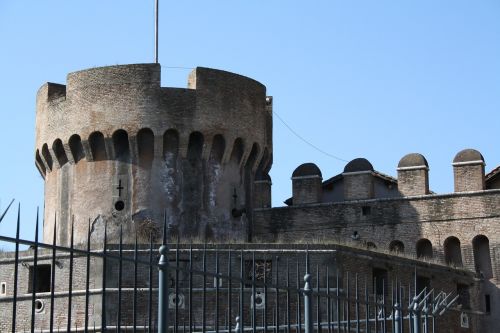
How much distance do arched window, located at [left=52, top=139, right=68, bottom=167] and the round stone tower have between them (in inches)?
1.1

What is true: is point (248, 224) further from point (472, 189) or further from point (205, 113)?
point (472, 189)

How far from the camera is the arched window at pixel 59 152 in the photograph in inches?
1216

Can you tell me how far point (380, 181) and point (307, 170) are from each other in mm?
2463

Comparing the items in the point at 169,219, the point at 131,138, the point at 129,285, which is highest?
the point at 131,138

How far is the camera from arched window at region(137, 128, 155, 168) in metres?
30.0

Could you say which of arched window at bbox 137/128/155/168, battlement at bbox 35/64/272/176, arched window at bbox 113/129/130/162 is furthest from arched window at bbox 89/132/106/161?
arched window at bbox 137/128/155/168

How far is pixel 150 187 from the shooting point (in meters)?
30.0

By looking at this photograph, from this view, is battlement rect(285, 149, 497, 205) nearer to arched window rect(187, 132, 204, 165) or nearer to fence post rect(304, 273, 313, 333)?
arched window rect(187, 132, 204, 165)

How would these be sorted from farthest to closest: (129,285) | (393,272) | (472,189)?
(472,189) → (393,272) → (129,285)

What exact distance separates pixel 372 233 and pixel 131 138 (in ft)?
25.5

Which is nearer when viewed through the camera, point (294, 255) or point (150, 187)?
point (294, 255)

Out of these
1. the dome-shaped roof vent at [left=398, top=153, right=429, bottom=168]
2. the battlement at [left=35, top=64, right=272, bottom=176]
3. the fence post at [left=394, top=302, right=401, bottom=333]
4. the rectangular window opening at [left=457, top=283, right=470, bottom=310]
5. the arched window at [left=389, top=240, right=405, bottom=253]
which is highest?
the battlement at [left=35, top=64, right=272, bottom=176]

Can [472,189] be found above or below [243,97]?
below

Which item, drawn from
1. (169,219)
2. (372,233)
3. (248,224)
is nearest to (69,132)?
(169,219)
